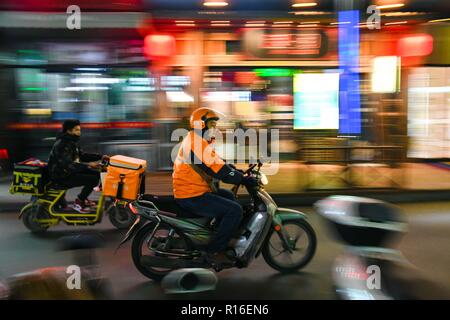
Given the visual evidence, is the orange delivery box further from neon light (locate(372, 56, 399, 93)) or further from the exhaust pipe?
neon light (locate(372, 56, 399, 93))

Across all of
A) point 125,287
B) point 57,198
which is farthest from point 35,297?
point 57,198

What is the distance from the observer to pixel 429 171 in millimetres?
11773

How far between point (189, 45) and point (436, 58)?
566cm

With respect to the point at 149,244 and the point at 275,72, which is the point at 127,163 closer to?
the point at 149,244

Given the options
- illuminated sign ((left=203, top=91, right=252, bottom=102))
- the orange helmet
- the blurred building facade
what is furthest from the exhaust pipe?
illuminated sign ((left=203, top=91, right=252, bottom=102))

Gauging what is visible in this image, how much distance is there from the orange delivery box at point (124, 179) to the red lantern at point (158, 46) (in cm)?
530

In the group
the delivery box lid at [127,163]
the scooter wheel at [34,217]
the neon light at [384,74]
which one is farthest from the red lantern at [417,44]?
the scooter wheel at [34,217]

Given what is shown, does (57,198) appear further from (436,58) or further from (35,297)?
(436,58)

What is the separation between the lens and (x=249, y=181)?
5.16m

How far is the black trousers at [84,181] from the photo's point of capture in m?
7.26

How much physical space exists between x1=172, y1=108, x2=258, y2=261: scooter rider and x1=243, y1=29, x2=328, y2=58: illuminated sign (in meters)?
6.19

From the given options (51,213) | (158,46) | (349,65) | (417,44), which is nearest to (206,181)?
(51,213)

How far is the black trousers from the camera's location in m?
7.26
